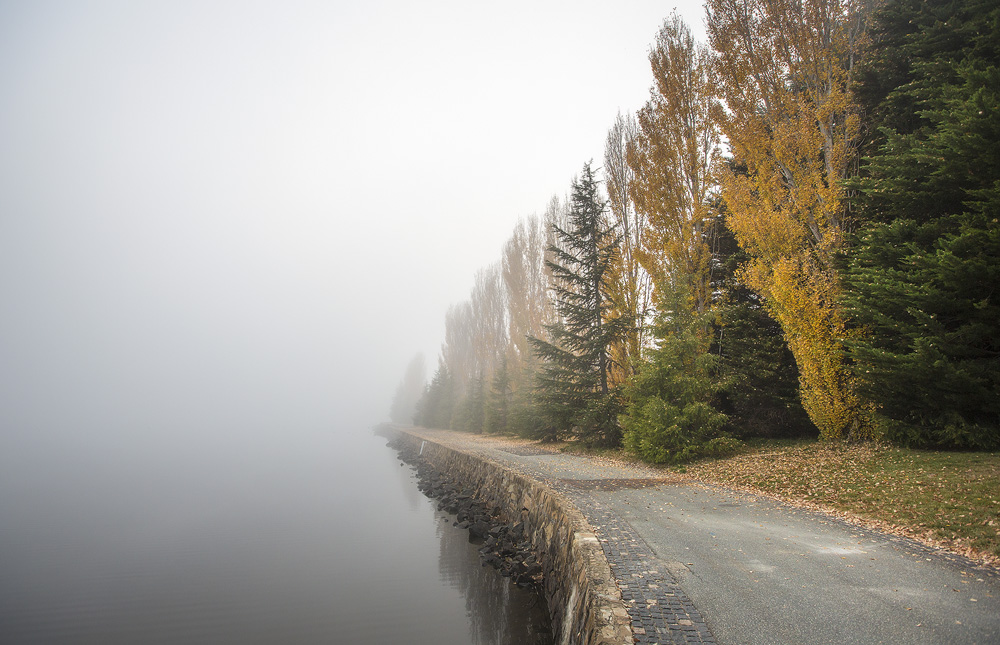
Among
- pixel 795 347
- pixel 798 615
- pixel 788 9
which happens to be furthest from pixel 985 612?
pixel 788 9

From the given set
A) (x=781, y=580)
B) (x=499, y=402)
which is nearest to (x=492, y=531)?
(x=781, y=580)

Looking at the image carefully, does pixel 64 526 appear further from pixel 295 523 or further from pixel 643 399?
pixel 643 399

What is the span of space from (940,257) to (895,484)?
4119 millimetres

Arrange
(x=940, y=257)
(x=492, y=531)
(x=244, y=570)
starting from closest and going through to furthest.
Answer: (x=940, y=257), (x=244, y=570), (x=492, y=531)

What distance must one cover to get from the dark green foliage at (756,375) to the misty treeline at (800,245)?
65 mm

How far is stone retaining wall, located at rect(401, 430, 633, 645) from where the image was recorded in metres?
3.77

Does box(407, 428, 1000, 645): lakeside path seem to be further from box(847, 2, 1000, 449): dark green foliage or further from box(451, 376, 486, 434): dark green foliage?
box(451, 376, 486, 434): dark green foliage

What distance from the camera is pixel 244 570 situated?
9758 millimetres

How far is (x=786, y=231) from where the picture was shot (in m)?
12.2

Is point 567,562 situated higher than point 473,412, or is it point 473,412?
point 473,412

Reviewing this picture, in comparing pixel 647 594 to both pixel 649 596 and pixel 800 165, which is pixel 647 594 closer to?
pixel 649 596

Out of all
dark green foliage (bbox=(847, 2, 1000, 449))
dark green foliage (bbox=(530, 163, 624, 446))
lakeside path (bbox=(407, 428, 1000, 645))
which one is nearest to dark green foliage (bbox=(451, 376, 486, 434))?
dark green foliage (bbox=(530, 163, 624, 446))

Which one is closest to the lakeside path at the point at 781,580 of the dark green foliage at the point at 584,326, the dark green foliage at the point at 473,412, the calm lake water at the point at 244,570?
the calm lake water at the point at 244,570

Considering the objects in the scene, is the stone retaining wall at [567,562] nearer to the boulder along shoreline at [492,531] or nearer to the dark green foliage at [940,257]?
the boulder along shoreline at [492,531]
